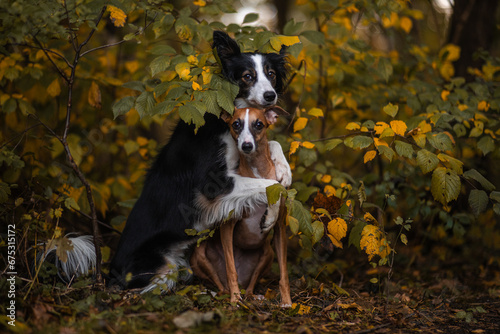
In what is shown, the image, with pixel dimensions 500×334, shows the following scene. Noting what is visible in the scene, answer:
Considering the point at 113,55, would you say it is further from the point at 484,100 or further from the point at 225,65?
the point at 484,100

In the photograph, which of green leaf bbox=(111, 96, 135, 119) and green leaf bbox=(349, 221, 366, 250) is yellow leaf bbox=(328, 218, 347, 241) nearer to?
green leaf bbox=(349, 221, 366, 250)

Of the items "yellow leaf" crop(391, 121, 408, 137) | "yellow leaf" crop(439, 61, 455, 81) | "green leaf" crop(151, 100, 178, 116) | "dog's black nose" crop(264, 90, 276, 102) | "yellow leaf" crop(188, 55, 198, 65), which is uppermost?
"yellow leaf" crop(188, 55, 198, 65)

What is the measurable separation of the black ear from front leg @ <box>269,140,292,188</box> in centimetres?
87

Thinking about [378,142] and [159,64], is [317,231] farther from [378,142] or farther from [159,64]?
[159,64]

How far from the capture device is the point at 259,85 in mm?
3783

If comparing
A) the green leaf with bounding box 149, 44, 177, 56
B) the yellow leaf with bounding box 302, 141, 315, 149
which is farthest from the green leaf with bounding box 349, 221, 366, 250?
the green leaf with bounding box 149, 44, 177, 56

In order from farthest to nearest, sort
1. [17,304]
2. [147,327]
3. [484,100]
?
1. [484,100]
2. [17,304]
3. [147,327]

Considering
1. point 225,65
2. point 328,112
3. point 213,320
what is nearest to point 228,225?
point 213,320

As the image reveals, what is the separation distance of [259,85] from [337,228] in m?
1.36

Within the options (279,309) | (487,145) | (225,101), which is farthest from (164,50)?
(487,145)

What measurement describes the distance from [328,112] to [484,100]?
72.0 inches

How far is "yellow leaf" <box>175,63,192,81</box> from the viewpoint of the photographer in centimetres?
342

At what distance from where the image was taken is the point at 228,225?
3.63 meters

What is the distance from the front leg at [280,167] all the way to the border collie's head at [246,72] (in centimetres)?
42
